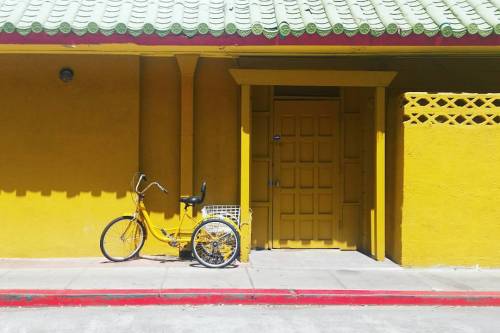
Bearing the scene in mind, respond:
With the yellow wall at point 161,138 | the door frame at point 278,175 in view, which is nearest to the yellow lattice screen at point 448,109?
the door frame at point 278,175

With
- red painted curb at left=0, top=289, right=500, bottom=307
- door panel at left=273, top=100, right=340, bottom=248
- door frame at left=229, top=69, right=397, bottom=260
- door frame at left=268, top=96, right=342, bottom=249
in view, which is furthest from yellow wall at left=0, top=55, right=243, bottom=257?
door panel at left=273, top=100, right=340, bottom=248

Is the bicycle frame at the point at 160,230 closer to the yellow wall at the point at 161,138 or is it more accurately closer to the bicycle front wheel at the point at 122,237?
the bicycle front wheel at the point at 122,237

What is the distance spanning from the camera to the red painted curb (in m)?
7.12

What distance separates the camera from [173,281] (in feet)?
25.6

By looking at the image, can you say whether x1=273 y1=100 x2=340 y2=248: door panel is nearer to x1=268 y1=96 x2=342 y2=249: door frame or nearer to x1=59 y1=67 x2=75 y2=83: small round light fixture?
x1=268 y1=96 x2=342 y2=249: door frame

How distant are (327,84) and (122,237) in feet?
12.6

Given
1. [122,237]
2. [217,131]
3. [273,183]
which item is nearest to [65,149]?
[122,237]

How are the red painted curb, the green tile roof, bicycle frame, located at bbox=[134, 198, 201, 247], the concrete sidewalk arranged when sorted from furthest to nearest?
bicycle frame, located at bbox=[134, 198, 201, 247]
the green tile roof
the concrete sidewalk
the red painted curb

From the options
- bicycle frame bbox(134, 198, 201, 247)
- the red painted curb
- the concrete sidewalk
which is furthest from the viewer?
bicycle frame bbox(134, 198, 201, 247)

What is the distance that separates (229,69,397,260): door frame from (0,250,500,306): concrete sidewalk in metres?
0.65

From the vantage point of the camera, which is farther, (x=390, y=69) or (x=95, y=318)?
(x=390, y=69)

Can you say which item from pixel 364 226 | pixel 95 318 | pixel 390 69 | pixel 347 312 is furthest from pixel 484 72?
pixel 95 318

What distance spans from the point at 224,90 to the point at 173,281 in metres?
3.30

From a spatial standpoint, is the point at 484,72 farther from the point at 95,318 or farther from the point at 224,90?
the point at 95,318
